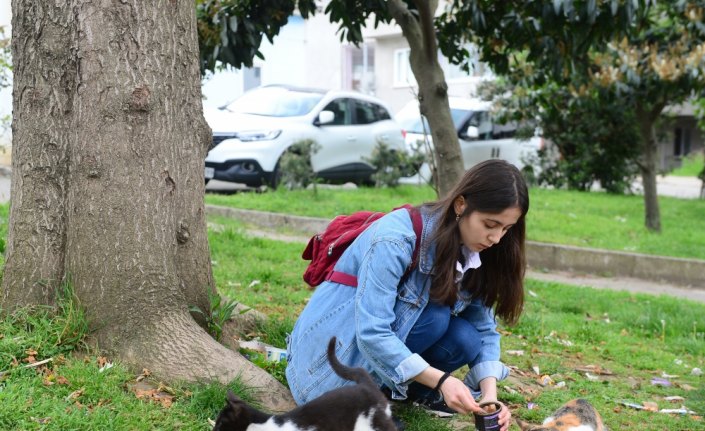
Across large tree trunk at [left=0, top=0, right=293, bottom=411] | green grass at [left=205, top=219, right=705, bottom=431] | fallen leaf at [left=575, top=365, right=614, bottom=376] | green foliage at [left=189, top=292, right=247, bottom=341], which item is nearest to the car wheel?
green grass at [left=205, top=219, right=705, bottom=431]

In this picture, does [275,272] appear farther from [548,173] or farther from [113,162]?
[548,173]

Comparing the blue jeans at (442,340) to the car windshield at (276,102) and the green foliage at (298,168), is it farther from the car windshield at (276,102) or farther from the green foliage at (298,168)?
the car windshield at (276,102)

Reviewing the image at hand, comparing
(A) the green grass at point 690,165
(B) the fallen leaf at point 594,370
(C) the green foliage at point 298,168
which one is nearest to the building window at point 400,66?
(A) the green grass at point 690,165

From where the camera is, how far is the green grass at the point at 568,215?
9.55 metres

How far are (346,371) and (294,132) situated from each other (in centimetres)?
935

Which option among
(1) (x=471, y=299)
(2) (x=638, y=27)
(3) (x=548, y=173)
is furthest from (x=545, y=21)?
(3) (x=548, y=173)

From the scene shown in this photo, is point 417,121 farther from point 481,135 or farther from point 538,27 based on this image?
point 538,27

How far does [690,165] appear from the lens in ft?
109

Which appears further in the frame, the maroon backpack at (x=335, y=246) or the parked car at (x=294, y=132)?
the parked car at (x=294, y=132)

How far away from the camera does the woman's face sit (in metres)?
3.07

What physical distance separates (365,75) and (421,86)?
26967mm

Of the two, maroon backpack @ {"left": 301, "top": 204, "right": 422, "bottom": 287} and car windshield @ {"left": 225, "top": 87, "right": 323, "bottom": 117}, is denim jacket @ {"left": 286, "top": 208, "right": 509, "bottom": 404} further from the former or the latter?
car windshield @ {"left": 225, "top": 87, "right": 323, "bottom": 117}

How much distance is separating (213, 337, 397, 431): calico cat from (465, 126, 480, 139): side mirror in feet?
42.0

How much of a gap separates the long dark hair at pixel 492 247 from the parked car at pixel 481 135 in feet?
40.0
